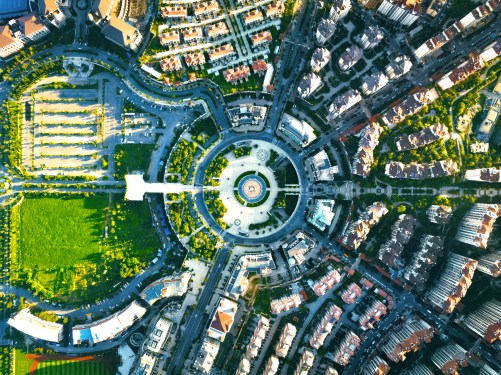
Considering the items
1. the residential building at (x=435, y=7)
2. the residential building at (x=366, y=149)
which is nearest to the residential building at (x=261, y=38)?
the residential building at (x=366, y=149)

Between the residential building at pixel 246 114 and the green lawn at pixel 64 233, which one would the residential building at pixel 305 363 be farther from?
the residential building at pixel 246 114

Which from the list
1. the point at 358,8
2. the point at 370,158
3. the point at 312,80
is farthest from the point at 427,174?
the point at 358,8

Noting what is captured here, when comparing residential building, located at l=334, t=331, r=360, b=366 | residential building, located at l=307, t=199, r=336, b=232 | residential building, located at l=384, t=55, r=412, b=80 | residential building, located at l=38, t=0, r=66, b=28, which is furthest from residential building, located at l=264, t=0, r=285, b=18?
residential building, located at l=334, t=331, r=360, b=366

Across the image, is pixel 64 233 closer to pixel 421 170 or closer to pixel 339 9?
pixel 339 9

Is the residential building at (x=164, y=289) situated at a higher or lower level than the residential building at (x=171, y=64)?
lower

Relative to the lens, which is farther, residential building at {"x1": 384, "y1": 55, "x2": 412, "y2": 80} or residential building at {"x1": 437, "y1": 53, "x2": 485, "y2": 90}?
residential building at {"x1": 384, "y1": 55, "x2": 412, "y2": 80}

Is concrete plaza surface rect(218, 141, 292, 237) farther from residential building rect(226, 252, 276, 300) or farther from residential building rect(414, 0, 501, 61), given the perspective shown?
residential building rect(414, 0, 501, 61)

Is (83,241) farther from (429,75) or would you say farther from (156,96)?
(429,75)

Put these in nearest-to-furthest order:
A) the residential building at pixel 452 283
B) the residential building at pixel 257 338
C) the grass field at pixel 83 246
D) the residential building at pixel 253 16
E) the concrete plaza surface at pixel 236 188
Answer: the residential building at pixel 452 283
the residential building at pixel 257 338
the residential building at pixel 253 16
the concrete plaza surface at pixel 236 188
the grass field at pixel 83 246
